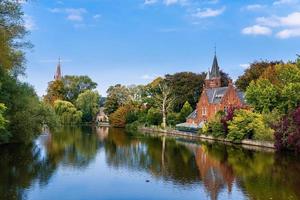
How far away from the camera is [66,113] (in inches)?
3398

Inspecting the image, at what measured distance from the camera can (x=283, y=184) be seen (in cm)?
2153

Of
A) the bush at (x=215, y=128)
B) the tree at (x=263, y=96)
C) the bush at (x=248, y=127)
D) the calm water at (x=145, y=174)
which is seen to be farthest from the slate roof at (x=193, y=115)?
the calm water at (x=145, y=174)

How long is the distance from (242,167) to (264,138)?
541 inches

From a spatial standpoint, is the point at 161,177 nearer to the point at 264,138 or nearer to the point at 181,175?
the point at 181,175

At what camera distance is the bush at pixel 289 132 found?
34.2 m

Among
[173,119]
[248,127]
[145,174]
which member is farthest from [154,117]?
[145,174]

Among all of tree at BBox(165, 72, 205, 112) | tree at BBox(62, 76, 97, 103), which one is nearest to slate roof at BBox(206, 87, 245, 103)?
tree at BBox(165, 72, 205, 112)

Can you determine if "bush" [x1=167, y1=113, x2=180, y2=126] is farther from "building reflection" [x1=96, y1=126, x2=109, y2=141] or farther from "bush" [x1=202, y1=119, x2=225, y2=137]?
"bush" [x1=202, y1=119, x2=225, y2=137]

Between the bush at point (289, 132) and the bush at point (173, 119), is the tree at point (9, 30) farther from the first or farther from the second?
the bush at point (173, 119)

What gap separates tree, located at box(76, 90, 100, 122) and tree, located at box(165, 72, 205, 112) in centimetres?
2664

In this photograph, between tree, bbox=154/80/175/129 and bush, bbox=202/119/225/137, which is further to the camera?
tree, bbox=154/80/175/129

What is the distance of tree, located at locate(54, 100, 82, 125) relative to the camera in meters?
85.5

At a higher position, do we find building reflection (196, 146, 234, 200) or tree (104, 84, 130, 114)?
tree (104, 84, 130, 114)

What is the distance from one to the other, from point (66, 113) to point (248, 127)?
170ft
